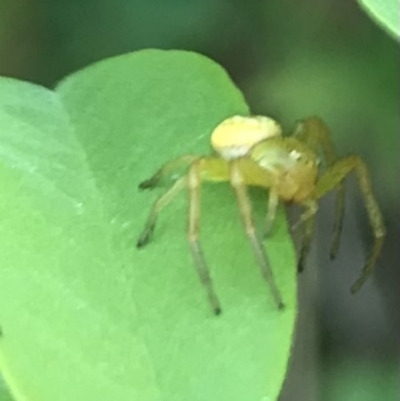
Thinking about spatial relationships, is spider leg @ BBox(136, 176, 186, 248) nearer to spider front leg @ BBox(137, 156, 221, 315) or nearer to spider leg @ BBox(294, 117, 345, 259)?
spider front leg @ BBox(137, 156, 221, 315)

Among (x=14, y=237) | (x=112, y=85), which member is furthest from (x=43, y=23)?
(x=14, y=237)

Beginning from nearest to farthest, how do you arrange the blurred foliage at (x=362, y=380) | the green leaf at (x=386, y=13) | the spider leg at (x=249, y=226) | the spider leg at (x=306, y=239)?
the green leaf at (x=386, y=13) → the spider leg at (x=249, y=226) → the spider leg at (x=306, y=239) → the blurred foliage at (x=362, y=380)

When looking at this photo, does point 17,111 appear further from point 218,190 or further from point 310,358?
point 310,358

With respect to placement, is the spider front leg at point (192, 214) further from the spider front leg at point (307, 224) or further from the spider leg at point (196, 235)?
the spider front leg at point (307, 224)

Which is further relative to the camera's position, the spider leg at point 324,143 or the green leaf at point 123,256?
the spider leg at point 324,143

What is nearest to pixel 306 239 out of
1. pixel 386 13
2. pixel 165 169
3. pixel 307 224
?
pixel 307 224

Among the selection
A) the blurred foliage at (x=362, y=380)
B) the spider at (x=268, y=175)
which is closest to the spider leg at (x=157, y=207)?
the spider at (x=268, y=175)

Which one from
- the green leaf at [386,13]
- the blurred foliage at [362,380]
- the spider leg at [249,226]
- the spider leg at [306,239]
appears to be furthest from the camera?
the blurred foliage at [362,380]
